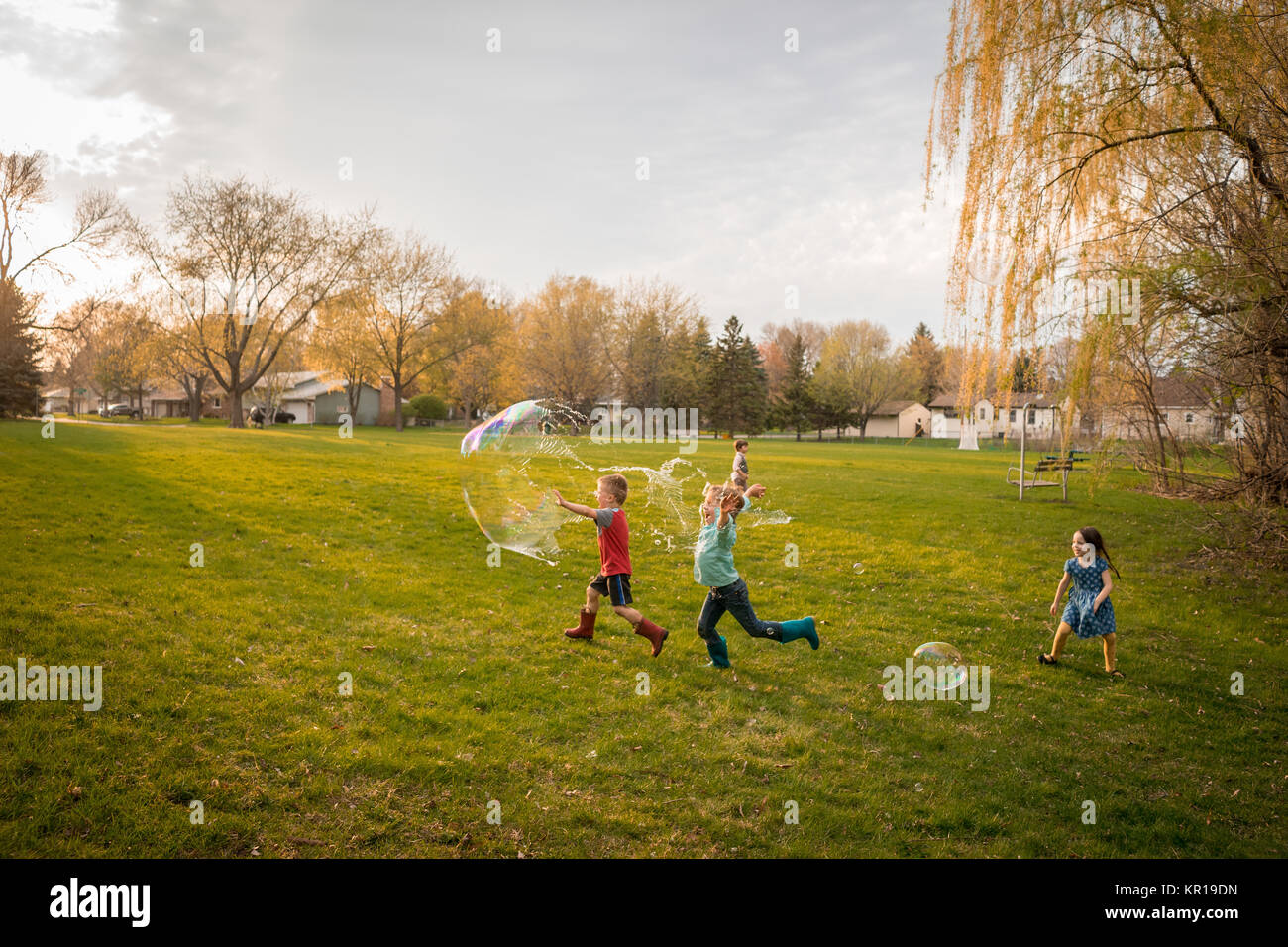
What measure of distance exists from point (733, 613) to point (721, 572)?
0.47 metres

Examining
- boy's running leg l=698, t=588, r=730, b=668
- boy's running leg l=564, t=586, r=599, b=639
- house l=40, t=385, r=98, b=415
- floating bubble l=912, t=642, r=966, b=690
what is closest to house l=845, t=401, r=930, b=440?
floating bubble l=912, t=642, r=966, b=690

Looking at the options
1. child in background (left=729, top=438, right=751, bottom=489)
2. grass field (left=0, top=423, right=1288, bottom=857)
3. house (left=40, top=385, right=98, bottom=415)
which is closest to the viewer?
grass field (left=0, top=423, right=1288, bottom=857)

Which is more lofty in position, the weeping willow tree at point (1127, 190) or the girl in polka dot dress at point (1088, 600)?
the weeping willow tree at point (1127, 190)

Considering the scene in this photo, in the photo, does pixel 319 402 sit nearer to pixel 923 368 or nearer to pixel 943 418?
pixel 943 418

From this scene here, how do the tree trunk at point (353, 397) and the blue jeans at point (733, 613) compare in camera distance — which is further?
the tree trunk at point (353, 397)

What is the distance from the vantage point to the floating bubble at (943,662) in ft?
24.2

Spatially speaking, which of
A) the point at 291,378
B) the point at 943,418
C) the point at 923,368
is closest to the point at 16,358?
the point at 291,378

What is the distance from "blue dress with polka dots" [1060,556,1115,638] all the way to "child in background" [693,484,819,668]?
363 cm

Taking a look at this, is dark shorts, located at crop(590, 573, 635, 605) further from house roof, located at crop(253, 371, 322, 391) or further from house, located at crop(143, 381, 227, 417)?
house, located at crop(143, 381, 227, 417)

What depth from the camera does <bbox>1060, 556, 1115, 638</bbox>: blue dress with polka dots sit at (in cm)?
796

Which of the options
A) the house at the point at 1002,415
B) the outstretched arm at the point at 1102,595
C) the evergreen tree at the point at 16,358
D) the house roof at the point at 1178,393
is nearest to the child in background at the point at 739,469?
the house at the point at 1002,415

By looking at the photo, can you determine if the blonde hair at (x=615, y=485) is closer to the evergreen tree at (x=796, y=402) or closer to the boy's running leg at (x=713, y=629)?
the boy's running leg at (x=713, y=629)

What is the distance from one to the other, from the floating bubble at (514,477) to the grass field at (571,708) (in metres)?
1.31

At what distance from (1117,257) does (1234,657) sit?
20.2 ft
